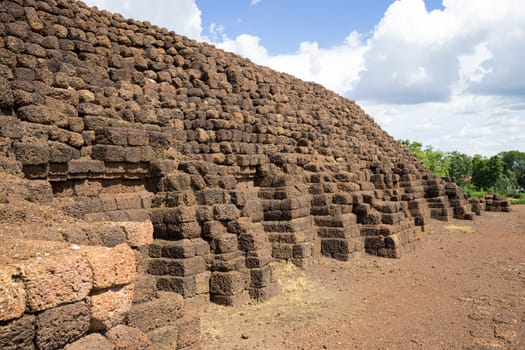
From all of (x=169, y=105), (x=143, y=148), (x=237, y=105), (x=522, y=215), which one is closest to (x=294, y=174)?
(x=237, y=105)

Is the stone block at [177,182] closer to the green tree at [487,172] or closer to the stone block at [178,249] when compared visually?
the stone block at [178,249]

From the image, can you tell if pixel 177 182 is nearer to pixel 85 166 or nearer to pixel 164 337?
pixel 85 166

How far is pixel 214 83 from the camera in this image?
1335 cm

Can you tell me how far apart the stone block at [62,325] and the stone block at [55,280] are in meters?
0.08

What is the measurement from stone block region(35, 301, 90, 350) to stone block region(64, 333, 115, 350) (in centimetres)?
5

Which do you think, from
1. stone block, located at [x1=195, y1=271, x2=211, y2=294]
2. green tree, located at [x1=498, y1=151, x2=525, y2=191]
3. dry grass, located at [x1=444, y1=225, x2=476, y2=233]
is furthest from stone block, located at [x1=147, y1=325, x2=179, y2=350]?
green tree, located at [x1=498, y1=151, x2=525, y2=191]

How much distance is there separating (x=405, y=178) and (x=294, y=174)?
8190 mm

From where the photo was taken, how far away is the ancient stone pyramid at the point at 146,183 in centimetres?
462

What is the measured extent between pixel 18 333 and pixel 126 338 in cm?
127

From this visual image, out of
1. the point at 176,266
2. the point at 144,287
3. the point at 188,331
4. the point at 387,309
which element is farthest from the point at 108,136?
the point at 387,309

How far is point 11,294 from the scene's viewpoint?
3.66 metres

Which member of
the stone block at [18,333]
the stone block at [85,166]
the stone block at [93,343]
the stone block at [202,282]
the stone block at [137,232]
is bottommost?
the stone block at [202,282]

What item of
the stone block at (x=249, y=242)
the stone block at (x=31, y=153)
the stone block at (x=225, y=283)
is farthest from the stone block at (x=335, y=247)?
the stone block at (x=31, y=153)

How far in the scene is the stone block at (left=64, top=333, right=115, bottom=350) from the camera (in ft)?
14.0
